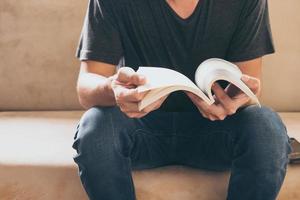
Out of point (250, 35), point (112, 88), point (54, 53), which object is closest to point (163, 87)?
point (112, 88)

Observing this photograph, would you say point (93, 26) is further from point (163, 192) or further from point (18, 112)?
point (18, 112)

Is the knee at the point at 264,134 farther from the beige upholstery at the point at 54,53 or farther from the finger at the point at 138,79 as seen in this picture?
the beige upholstery at the point at 54,53

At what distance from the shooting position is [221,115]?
91 cm

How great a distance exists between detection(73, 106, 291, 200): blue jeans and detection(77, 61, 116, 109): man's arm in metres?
0.03

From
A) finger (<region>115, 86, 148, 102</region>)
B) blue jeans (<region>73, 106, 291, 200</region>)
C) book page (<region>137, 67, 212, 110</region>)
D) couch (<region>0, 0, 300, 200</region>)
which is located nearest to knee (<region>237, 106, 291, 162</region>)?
blue jeans (<region>73, 106, 291, 200</region>)

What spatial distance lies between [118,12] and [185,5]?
0.15m

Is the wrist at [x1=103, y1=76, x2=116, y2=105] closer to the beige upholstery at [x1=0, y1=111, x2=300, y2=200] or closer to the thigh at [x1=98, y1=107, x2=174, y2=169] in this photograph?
the thigh at [x1=98, y1=107, x2=174, y2=169]

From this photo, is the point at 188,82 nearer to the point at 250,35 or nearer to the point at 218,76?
the point at 218,76

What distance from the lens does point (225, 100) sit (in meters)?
0.90

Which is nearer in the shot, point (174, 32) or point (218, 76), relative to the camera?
point (218, 76)

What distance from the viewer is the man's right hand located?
83 cm

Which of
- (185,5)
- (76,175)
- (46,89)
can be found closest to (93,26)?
(185,5)

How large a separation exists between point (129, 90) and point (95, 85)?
0.60 ft

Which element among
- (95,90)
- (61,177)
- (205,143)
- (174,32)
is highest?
(174,32)
